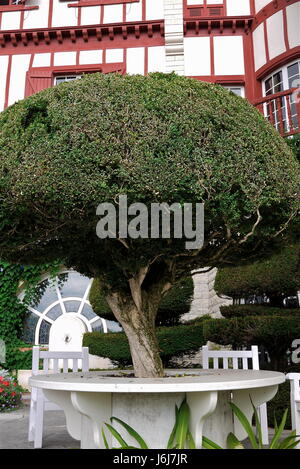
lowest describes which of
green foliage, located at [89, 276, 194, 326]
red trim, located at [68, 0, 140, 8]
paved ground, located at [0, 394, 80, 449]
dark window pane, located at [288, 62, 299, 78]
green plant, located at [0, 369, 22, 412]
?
paved ground, located at [0, 394, 80, 449]

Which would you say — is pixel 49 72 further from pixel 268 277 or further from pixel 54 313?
pixel 268 277

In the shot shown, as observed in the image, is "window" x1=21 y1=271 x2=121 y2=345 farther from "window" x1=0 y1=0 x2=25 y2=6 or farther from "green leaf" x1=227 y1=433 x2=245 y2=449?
"green leaf" x1=227 y1=433 x2=245 y2=449

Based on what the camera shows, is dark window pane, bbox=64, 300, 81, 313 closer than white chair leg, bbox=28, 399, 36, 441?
No

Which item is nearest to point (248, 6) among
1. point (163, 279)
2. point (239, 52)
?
point (239, 52)

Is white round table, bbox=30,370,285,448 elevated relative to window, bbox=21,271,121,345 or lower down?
lower down

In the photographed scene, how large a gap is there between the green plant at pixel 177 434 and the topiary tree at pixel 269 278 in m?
3.13

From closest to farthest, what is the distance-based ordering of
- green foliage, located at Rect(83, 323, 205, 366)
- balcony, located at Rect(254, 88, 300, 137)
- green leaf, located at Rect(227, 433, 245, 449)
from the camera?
green leaf, located at Rect(227, 433, 245, 449), balcony, located at Rect(254, 88, 300, 137), green foliage, located at Rect(83, 323, 205, 366)

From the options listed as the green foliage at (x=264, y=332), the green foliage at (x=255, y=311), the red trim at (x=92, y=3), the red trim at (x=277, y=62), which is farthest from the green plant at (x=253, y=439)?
the red trim at (x=92, y=3)

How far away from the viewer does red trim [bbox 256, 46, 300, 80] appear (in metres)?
9.50

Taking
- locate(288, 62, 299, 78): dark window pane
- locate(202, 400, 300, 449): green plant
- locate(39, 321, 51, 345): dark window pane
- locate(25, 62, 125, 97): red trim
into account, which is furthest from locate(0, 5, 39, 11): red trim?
locate(202, 400, 300, 449): green plant

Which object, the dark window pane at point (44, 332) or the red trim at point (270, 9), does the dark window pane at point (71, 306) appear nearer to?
the dark window pane at point (44, 332)

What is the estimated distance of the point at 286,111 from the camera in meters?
8.51

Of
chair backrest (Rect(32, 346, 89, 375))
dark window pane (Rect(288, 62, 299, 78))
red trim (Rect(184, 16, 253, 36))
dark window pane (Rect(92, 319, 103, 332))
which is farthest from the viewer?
dark window pane (Rect(92, 319, 103, 332))

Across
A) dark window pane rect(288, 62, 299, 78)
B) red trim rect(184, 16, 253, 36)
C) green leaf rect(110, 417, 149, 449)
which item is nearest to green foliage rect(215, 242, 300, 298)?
green leaf rect(110, 417, 149, 449)
